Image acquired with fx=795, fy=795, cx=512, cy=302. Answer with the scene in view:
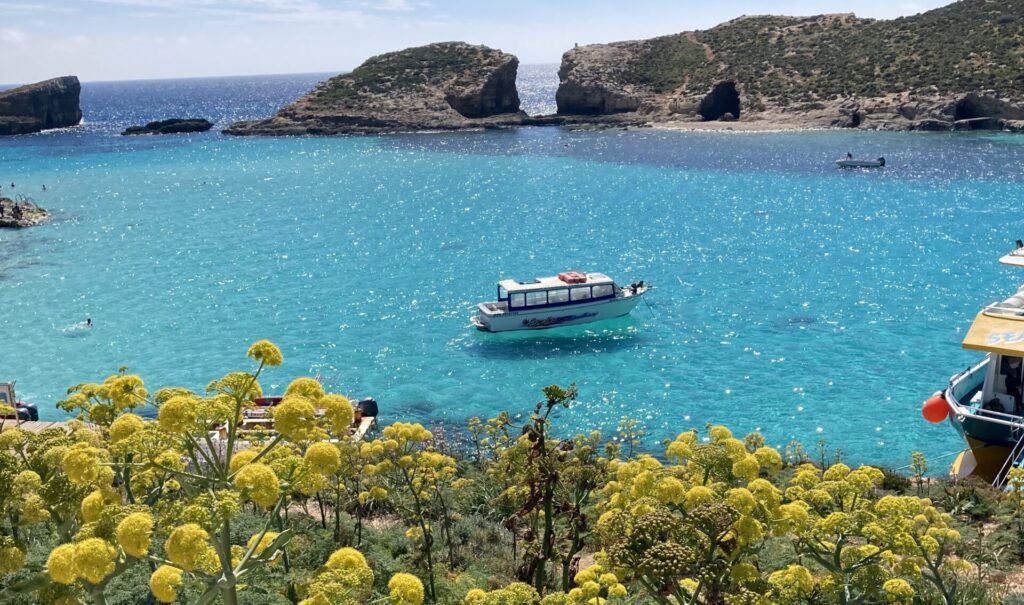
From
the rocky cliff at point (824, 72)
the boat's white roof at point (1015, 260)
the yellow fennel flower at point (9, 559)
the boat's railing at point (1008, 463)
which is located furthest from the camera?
the rocky cliff at point (824, 72)

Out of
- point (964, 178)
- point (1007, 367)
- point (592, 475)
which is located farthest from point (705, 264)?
point (592, 475)

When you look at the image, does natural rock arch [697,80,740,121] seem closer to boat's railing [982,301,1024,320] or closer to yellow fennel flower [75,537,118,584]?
boat's railing [982,301,1024,320]

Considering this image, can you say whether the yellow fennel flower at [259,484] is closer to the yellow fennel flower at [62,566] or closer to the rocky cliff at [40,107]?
the yellow fennel flower at [62,566]

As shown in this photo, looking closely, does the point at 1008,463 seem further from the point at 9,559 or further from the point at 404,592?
the point at 9,559

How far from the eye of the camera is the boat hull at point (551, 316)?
34.2 metres

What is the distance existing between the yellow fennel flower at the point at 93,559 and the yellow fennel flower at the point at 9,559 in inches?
49.0

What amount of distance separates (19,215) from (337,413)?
65569 mm

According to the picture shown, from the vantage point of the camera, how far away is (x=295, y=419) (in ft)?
18.9

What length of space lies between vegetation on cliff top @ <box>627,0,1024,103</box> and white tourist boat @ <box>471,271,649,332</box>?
7953cm

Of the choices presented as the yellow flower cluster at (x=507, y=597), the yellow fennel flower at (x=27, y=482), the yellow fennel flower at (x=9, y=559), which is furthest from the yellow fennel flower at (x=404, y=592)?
the yellow fennel flower at (x=27, y=482)

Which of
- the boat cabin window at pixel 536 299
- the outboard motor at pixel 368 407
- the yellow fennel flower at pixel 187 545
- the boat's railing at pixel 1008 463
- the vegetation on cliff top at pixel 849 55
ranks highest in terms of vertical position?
the vegetation on cliff top at pixel 849 55

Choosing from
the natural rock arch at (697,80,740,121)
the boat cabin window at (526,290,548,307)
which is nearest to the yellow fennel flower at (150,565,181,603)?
the boat cabin window at (526,290,548,307)

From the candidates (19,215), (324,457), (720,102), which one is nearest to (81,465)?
(324,457)

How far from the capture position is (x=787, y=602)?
689cm
